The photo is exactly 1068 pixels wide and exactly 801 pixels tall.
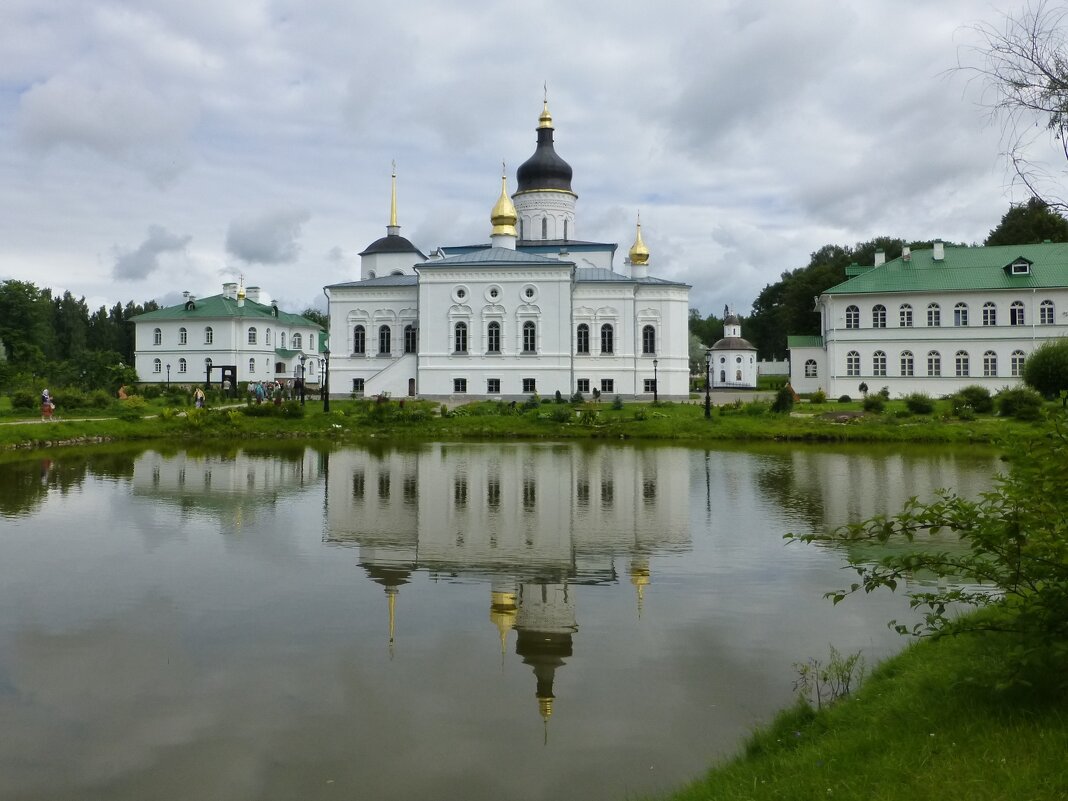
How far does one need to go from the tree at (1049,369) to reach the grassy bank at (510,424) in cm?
219

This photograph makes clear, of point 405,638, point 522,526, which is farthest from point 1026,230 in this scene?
point 405,638

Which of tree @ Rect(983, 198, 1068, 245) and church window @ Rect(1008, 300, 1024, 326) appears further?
tree @ Rect(983, 198, 1068, 245)

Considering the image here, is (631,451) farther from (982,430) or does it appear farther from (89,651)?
(89,651)

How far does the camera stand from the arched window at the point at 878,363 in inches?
1729

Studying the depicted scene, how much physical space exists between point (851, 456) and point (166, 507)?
16.6 m

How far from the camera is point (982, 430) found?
2731 centimetres

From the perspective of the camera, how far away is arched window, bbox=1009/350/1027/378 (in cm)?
4231

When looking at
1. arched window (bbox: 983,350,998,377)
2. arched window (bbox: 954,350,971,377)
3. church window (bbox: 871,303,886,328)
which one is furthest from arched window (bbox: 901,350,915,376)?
arched window (bbox: 983,350,998,377)

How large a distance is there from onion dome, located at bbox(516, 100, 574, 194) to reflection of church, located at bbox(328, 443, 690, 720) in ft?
94.8

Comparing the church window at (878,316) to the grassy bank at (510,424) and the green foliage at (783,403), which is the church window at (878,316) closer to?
the grassy bank at (510,424)

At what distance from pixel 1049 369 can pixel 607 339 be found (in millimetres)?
18358

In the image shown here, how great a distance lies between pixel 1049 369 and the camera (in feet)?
99.8

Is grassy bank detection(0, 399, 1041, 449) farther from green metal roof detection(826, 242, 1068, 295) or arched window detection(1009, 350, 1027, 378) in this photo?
arched window detection(1009, 350, 1027, 378)

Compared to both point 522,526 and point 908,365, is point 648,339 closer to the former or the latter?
point 908,365
